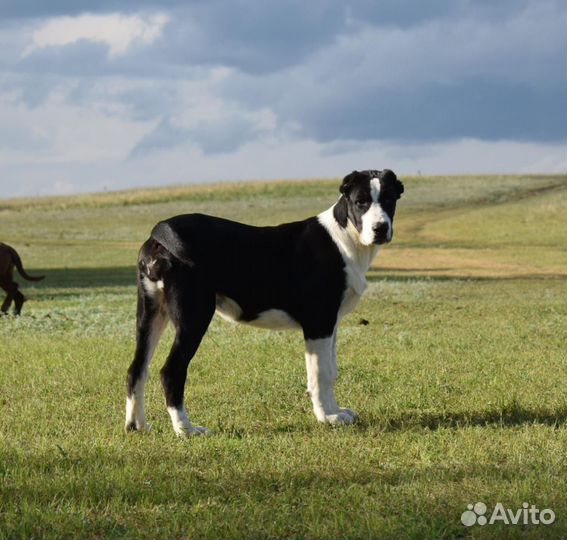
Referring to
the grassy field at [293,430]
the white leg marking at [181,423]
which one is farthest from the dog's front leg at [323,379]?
the white leg marking at [181,423]

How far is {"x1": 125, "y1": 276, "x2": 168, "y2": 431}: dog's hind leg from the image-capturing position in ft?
26.9

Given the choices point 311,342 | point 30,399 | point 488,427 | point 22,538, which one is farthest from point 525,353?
point 22,538

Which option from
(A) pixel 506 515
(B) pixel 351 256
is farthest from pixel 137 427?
(A) pixel 506 515

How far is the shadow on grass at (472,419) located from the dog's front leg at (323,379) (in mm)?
242

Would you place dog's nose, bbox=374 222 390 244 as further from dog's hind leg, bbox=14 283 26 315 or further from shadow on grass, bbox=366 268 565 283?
shadow on grass, bbox=366 268 565 283

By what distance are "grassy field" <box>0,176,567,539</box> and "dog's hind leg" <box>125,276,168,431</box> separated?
34 centimetres

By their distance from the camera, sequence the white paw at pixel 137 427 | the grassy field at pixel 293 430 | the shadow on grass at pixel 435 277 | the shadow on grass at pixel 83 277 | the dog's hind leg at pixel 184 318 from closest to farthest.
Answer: the grassy field at pixel 293 430
the dog's hind leg at pixel 184 318
the white paw at pixel 137 427
the shadow on grass at pixel 83 277
the shadow on grass at pixel 435 277

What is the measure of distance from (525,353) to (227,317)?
616 centimetres

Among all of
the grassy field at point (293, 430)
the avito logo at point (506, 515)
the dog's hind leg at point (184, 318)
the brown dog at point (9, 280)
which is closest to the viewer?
the avito logo at point (506, 515)

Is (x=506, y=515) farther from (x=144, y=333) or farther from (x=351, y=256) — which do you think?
(x=144, y=333)

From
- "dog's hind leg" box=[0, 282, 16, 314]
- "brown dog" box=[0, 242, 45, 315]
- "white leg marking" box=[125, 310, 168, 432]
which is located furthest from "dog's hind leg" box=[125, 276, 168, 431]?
"dog's hind leg" box=[0, 282, 16, 314]

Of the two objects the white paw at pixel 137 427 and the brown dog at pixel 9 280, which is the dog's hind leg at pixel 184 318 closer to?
the white paw at pixel 137 427

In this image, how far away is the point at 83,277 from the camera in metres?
31.7

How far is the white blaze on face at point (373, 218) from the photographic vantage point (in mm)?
8164
